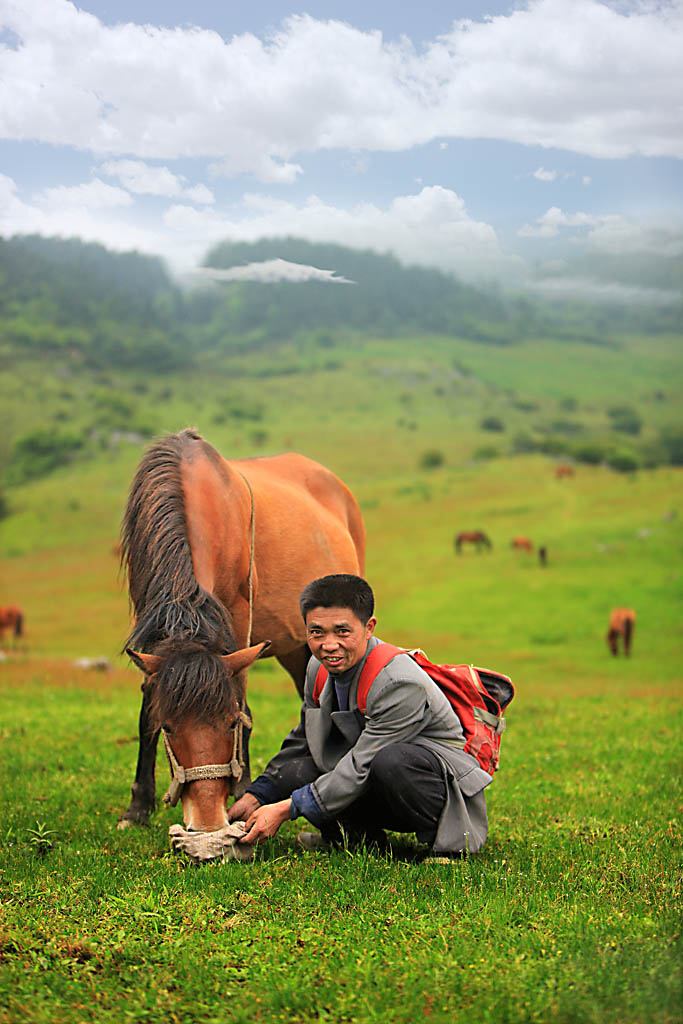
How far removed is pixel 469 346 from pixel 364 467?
81.4ft

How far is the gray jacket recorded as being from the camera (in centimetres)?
460

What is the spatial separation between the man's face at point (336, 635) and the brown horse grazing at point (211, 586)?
62cm

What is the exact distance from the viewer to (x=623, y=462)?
66.4 metres

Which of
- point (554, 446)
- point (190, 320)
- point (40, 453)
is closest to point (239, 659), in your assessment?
point (554, 446)

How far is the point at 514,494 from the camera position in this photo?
6000 centimetres

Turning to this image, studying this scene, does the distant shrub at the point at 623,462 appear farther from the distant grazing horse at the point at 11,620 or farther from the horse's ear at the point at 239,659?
the horse's ear at the point at 239,659

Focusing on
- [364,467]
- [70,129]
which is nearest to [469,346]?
[364,467]

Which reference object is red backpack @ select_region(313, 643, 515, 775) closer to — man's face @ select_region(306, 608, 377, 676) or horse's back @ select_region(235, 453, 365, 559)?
man's face @ select_region(306, 608, 377, 676)

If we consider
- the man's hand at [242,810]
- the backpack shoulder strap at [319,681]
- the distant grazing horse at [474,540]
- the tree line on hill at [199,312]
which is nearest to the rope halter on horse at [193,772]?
the man's hand at [242,810]

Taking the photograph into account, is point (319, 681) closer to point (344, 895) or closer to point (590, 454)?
point (344, 895)

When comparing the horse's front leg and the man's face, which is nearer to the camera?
the man's face

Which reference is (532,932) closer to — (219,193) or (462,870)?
(462,870)

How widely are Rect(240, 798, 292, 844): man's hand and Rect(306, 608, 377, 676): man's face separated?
2.79 feet

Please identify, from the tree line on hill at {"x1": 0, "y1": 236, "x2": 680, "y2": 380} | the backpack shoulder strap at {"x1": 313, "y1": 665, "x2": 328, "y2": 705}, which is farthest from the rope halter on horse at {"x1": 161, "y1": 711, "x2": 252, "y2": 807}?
the tree line on hill at {"x1": 0, "y1": 236, "x2": 680, "y2": 380}
